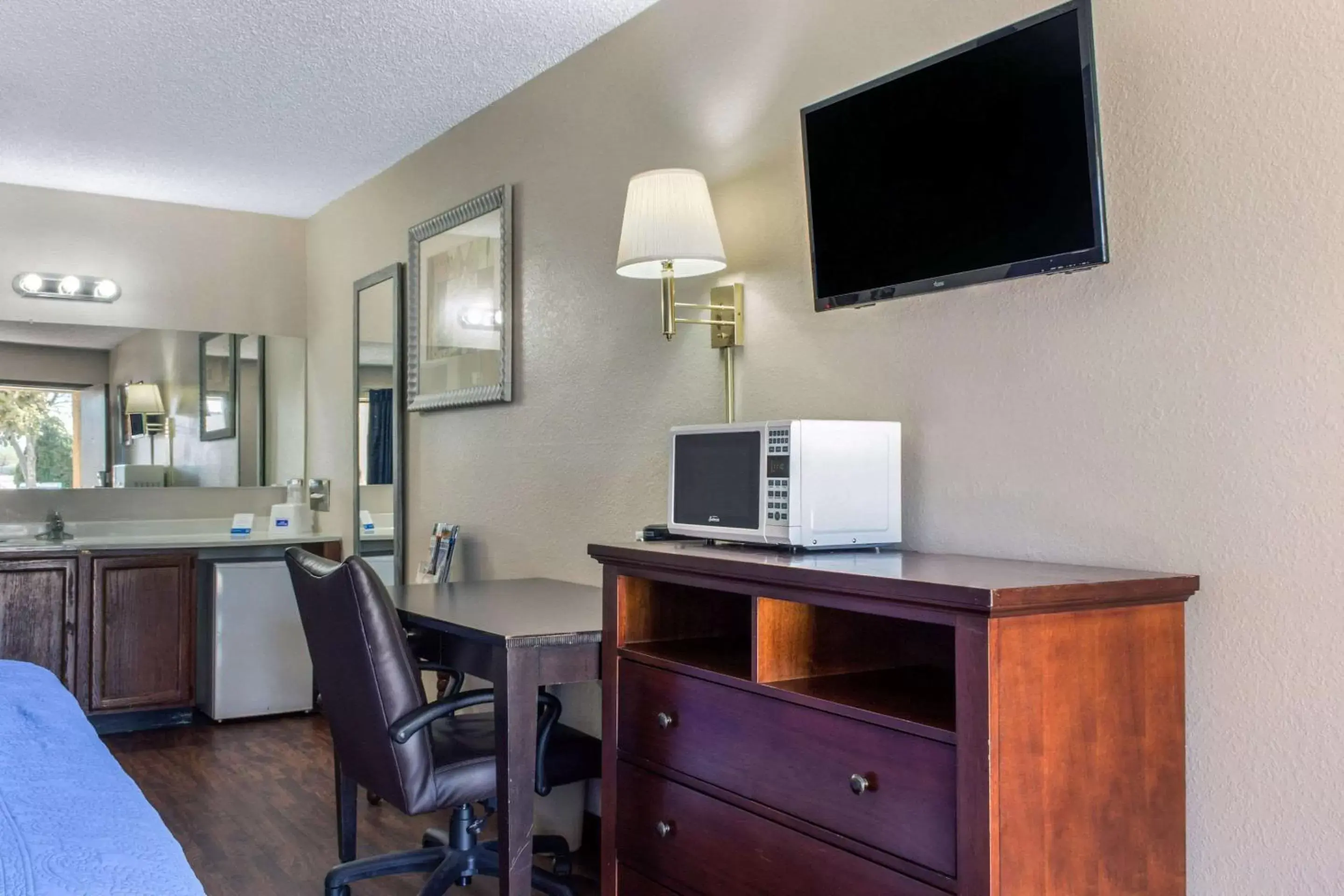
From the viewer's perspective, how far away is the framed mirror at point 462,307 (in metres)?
3.72

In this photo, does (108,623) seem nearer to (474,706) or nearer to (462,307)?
(462,307)

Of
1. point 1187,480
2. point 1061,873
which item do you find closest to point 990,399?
point 1187,480

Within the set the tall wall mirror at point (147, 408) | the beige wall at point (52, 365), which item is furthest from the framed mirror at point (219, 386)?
the beige wall at point (52, 365)

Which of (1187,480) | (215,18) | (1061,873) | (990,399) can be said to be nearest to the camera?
(1061,873)

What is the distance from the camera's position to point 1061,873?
150cm

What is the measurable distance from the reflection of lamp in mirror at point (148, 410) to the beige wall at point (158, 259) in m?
0.31

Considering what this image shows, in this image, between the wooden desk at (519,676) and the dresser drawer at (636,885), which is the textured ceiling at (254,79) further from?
the dresser drawer at (636,885)

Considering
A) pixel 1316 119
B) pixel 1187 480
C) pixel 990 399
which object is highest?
pixel 1316 119

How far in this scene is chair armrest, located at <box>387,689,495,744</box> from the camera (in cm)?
241

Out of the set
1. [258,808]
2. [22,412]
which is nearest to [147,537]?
[22,412]

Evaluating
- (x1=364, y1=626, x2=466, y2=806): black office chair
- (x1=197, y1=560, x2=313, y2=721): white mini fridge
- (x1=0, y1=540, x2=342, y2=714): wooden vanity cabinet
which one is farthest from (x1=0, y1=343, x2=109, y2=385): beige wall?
(x1=364, y1=626, x2=466, y2=806): black office chair

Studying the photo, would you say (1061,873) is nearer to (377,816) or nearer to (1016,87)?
(1016,87)

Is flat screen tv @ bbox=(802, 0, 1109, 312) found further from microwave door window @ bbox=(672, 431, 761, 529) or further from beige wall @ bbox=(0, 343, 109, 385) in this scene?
beige wall @ bbox=(0, 343, 109, 385)

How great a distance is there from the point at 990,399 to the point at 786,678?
0.65 m
